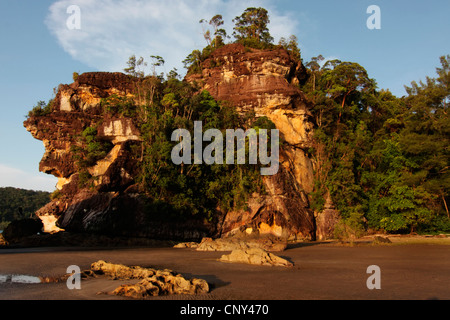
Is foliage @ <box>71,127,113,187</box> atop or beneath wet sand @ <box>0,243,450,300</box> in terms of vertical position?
atop

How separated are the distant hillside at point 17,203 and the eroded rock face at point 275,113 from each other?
195 ft

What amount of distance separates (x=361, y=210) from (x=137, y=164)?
22.3m

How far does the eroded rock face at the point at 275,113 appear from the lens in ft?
92.9

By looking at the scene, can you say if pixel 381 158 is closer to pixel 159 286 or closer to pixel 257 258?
pixel 257 258

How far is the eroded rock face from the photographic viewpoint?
2833 centimetres

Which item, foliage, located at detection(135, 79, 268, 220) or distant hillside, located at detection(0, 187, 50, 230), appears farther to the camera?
distant hillside, located at detection(0, 187, 50, 230)

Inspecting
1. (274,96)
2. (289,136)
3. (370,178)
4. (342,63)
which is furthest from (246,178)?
(342,63)

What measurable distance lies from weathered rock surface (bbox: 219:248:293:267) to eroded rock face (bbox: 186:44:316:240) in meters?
14.9

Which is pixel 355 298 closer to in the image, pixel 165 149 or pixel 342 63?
pixel 165 149

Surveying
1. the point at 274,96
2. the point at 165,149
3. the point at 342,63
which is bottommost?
the point at 165,149

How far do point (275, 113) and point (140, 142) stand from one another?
604 inches

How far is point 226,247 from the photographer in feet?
64.6

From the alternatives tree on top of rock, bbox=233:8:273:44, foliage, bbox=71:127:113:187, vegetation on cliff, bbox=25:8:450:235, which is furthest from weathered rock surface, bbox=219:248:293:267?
tree on top of rock, bbox=233:8:273:44

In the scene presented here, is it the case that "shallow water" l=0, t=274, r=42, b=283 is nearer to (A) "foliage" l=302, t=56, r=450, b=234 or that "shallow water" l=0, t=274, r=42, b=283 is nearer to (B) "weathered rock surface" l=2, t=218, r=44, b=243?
(B) "weathered rock surface" l=2, t=218, r=44, b=243
